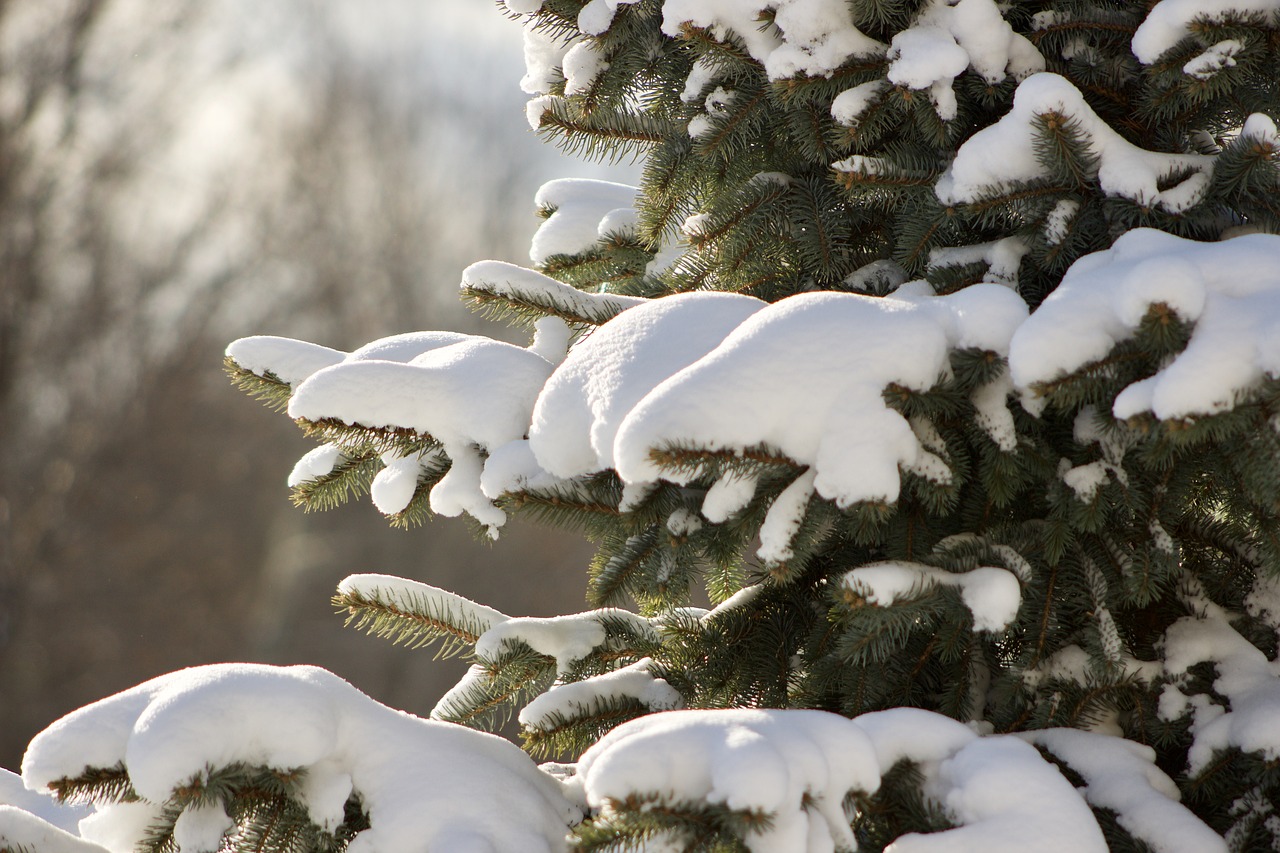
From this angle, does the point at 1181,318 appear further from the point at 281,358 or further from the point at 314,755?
the point at 281,358

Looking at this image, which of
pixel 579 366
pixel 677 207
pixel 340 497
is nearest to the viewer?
pixel 579 366

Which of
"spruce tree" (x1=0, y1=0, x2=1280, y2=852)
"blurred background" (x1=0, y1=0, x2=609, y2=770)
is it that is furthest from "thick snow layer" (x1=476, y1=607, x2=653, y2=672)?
"blurred background" (x1=0, y1=0, x2=609, y2=770)

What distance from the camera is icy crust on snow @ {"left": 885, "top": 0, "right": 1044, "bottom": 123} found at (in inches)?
58.2

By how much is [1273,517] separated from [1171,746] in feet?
1.35

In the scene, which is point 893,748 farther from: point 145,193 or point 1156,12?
point 145,193

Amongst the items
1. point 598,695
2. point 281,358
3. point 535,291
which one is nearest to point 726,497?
point 598,695

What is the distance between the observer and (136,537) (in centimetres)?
1148

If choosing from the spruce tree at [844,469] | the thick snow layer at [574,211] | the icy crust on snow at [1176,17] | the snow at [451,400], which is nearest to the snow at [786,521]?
the spruce tree at [844,469]

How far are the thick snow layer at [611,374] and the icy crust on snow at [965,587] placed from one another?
0.35 m

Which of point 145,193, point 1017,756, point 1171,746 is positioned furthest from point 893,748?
point 145,193

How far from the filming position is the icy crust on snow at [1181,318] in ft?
3.45

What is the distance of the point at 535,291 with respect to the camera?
5.85ft

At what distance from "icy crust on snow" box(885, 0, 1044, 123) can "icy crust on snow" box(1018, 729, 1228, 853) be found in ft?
3.09

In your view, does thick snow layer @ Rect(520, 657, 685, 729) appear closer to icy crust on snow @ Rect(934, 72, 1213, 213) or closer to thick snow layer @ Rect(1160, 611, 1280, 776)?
thick snow layer @ Rect(1160, 611, 1280, 776)
